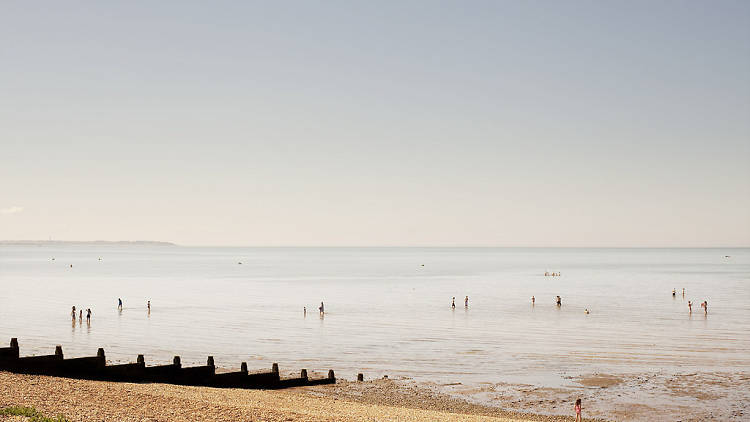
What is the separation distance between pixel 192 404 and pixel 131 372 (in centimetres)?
671

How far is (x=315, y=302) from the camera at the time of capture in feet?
291

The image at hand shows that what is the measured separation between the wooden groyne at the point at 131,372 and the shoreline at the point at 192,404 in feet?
2.91

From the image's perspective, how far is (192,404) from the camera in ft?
68.2

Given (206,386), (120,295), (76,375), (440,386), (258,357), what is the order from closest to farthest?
(76,375), (206,386), (440,386), (258,357), (120,295)

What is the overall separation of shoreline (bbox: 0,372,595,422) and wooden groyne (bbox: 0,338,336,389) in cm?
89

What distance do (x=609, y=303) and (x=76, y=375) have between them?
7628cm

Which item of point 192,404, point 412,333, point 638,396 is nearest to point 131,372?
point 192,404

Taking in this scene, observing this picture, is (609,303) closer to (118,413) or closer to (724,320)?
(724,320)

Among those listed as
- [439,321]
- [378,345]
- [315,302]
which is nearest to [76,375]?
[378,345]

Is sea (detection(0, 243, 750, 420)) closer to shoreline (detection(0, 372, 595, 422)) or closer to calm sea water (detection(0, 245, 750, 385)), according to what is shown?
calm sea water (detection(0, 245, 750, 385))

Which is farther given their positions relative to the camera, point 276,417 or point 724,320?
point 724,320

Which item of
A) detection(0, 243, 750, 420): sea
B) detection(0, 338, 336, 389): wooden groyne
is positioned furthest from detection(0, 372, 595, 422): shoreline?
detection(0, 243, 750, 420): sea

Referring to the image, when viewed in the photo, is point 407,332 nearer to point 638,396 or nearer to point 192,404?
point 638,396

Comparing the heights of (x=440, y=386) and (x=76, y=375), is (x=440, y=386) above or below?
below
